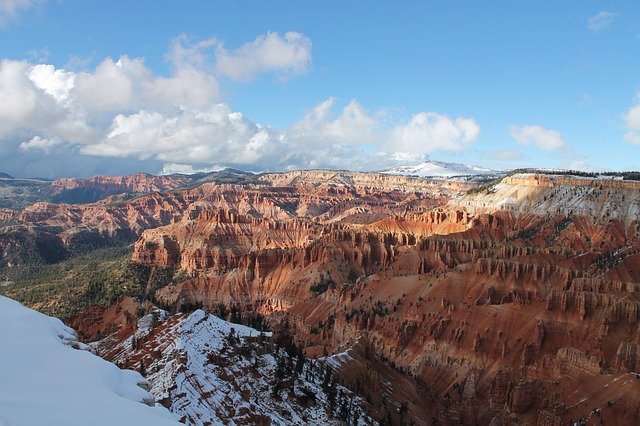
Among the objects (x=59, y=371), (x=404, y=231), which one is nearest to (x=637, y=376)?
(x=59, y=371)

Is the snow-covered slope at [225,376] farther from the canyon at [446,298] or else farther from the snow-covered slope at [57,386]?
the snow-covered slope at [57,386]

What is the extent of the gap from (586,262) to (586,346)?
38.0m

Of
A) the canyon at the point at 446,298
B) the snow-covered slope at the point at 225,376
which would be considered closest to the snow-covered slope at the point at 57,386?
the snow-covered slope at the point at 225,376

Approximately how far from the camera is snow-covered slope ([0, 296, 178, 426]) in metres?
13.1

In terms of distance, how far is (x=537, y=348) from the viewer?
65.7 metres

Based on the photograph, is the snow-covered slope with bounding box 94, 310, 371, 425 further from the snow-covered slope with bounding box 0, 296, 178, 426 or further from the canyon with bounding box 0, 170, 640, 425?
the snow-covered slope with bounding box 0, 296, 178, 426

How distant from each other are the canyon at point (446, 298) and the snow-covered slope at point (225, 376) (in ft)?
3.46

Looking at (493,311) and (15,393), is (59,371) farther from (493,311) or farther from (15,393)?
(493,311)

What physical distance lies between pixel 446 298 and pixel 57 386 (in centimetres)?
7665

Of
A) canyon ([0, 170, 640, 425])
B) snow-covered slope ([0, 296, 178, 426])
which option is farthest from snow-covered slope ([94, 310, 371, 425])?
snow-covered slope ([0, 296, 178, 426])

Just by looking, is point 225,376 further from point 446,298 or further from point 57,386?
Answer: point 446,298

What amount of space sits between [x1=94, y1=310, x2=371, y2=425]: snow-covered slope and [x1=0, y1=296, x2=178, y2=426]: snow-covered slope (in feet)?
52.2

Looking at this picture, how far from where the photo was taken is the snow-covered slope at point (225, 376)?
125 ft

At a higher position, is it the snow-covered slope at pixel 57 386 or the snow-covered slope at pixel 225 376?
the snow-covered slope at pixel 57 386
